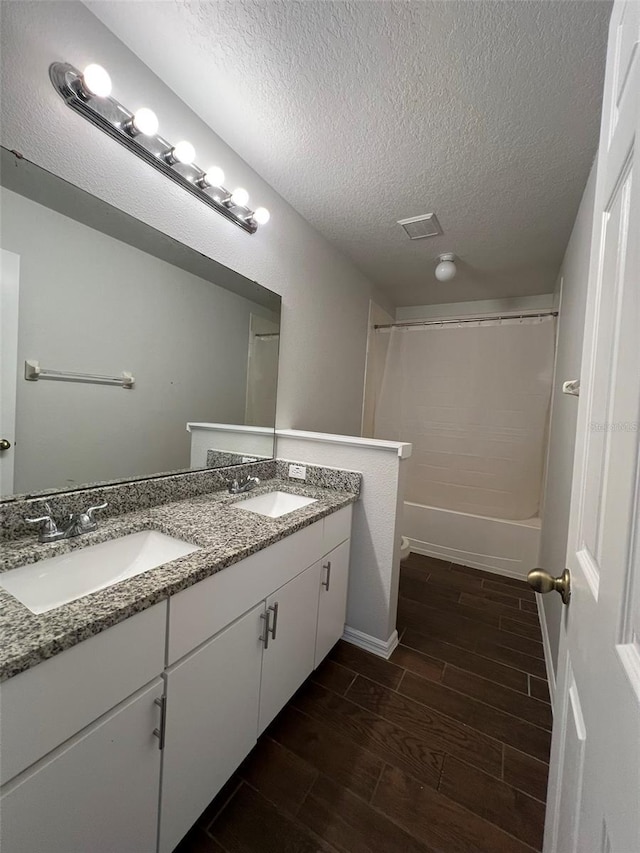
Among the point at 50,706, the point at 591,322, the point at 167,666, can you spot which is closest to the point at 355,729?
the point at 167,666

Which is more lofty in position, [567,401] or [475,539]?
[567,401]

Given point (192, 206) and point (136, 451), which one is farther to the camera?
point (192, 206)

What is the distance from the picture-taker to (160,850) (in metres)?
0.78

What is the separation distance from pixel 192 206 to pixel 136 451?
103cm

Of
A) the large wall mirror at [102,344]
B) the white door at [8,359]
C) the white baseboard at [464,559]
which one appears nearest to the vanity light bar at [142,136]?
the large wall mirror at [102,344]

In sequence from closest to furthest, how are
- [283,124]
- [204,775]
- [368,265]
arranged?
[204,775] < [283,124] < [368,265]

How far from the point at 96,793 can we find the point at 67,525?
0.63 meters

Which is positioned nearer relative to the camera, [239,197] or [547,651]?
[239,197]

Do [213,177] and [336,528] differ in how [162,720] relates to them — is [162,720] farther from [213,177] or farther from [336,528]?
[213,177]

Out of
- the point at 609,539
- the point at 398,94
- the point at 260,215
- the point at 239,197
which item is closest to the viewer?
the point at 609,539

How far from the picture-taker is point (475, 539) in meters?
2.70

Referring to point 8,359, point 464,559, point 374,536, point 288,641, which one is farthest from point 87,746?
point 464,559

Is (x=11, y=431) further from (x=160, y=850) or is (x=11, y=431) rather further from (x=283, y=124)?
(x=283, y=124)

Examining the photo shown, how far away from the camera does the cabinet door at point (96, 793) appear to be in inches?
21.3
